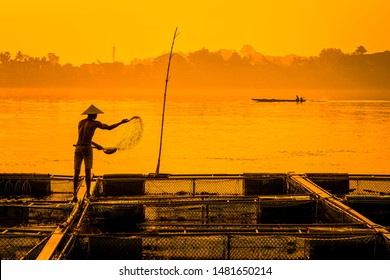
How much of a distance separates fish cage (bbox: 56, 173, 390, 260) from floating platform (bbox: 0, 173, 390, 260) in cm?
2

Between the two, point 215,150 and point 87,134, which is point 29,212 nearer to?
point 87,134

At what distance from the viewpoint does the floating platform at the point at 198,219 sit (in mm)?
9500

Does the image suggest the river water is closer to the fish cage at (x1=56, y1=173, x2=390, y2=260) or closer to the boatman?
the fish cage at (x1=56, y1=173, x2=390, y2=260)

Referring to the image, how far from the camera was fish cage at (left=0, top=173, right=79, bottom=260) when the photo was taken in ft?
32.0

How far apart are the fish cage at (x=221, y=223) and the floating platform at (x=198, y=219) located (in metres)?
0.02

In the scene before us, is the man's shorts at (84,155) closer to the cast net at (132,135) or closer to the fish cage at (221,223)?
the fish cage at (221,223)

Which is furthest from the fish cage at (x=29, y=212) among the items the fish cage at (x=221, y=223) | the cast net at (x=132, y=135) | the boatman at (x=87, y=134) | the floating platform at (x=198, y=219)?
the cast net at (x=132, y=135)

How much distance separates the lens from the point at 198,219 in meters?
12.5

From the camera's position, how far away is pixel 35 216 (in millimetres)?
12945

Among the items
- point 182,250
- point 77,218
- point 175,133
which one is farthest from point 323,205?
point 175,133

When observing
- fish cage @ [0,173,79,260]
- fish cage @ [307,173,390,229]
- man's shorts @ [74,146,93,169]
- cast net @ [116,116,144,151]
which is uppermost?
cast net @ [116,116,144,151]

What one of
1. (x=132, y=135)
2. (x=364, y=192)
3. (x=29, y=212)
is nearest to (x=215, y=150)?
(x=364, y=192)

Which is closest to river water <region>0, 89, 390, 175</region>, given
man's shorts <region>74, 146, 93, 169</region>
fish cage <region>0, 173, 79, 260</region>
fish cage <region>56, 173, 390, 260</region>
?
fish cage <region>0, 173, 79, 260</region>
